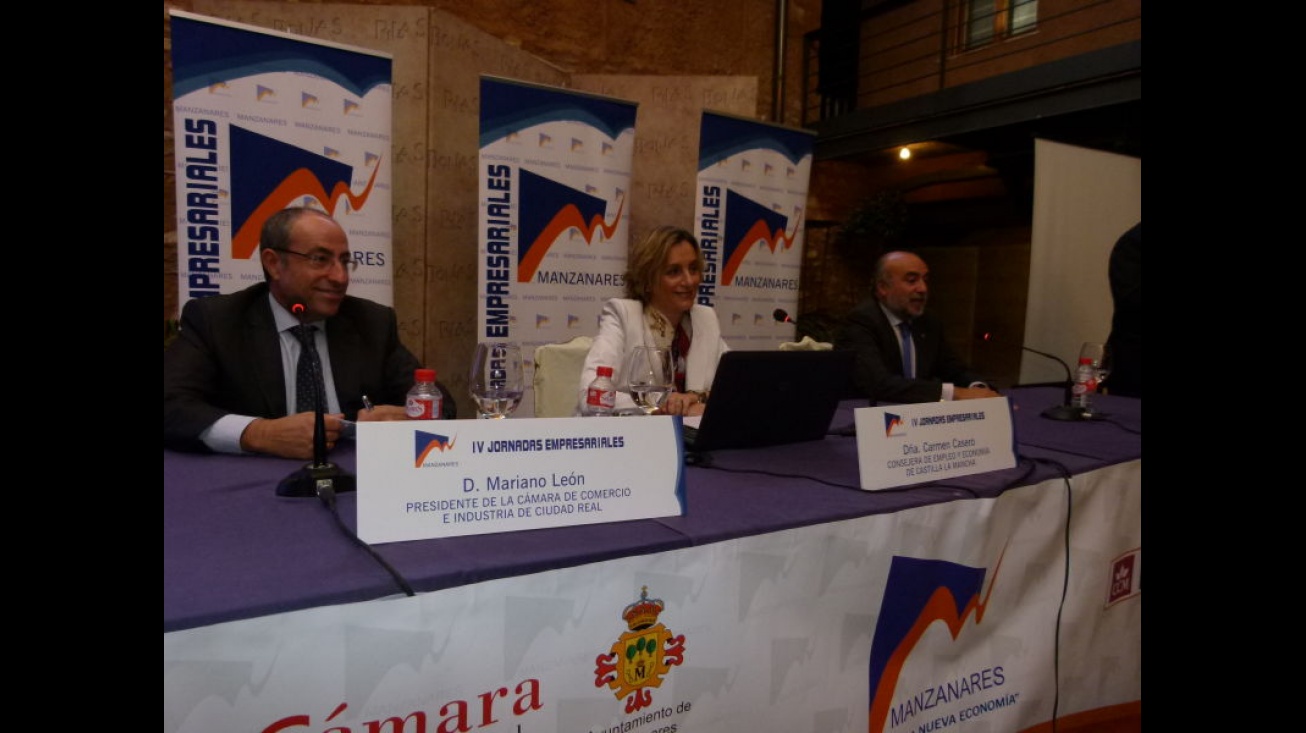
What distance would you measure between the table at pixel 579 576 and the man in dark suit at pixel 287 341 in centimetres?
32

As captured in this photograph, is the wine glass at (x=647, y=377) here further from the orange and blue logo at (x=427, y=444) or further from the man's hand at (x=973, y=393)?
the man's hand at (x=973, y=393)

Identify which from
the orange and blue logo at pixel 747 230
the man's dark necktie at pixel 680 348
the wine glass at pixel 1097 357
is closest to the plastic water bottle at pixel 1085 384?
the wine glass at pixel 1097 357

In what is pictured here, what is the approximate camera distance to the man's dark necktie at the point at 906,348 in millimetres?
2959

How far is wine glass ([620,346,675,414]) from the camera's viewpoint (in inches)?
58.3

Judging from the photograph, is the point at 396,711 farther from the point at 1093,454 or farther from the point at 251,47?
the point at 251,47

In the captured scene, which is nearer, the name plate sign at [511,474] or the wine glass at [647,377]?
the name plate sign at [511,474]

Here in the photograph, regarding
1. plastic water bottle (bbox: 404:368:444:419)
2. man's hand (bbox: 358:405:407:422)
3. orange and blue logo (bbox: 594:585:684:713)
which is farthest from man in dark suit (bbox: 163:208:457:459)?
orange and blue logo (bbox: 594:585:684:713)

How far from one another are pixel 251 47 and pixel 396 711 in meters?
3.06

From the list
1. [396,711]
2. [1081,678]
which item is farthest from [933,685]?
[396,711]

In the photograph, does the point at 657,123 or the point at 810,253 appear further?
the point at 810,253

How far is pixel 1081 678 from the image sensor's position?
1538 millimetres

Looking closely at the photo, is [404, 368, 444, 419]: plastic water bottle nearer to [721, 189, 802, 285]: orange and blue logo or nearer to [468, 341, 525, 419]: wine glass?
[468, 341, 525, 419]: wine glass

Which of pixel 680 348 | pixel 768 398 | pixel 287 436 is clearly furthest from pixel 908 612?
pixel 680 348

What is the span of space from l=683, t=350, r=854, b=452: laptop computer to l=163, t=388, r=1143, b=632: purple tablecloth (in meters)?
0.04
